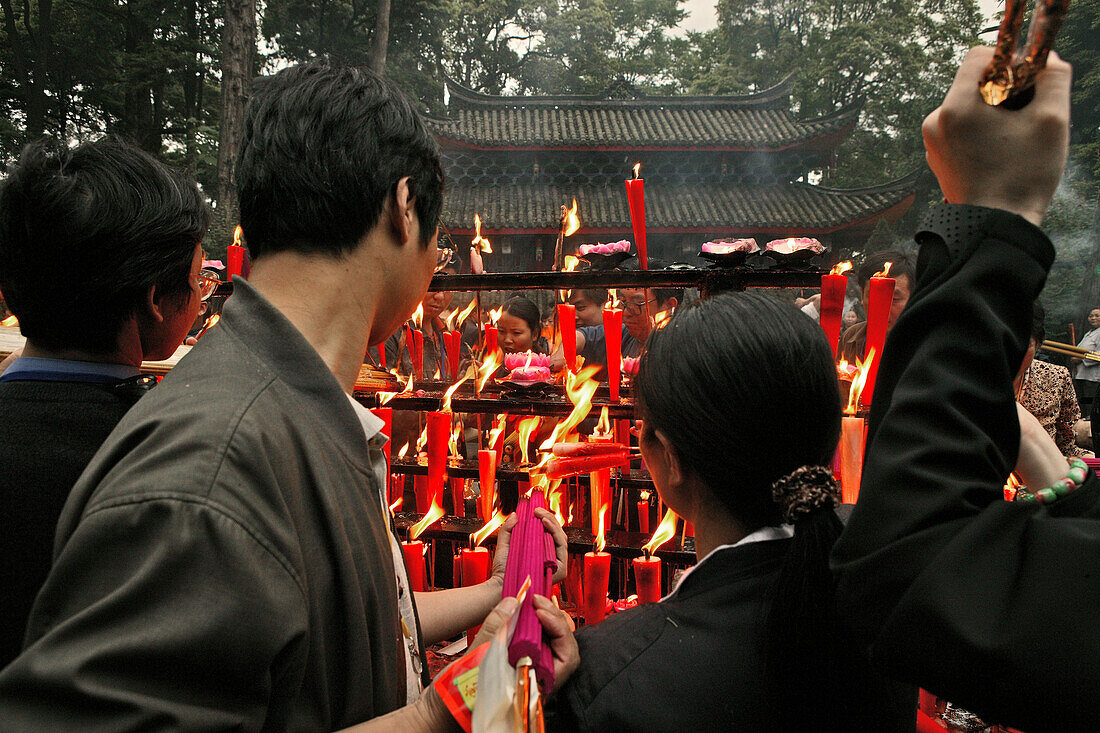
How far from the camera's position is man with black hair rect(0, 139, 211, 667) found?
131 cm

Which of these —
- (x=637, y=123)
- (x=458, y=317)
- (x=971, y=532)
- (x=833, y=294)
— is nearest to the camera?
(x=971, y=532)

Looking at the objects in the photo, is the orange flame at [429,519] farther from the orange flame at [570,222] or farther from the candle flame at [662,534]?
the orange flame at [570,222]

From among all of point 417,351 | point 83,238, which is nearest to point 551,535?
point 83,238

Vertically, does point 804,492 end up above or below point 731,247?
below

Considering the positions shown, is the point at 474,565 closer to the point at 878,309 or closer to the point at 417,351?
the point at 417,351

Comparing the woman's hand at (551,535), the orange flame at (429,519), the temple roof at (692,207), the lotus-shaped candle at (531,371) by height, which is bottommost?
the orange flame at (429,519)

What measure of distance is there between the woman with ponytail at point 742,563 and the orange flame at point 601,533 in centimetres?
128

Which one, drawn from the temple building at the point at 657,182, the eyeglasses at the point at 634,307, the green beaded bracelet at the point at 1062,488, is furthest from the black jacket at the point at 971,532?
the temple building at the point at 657,182

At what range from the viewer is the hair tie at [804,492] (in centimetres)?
105

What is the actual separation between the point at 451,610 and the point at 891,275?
322cm

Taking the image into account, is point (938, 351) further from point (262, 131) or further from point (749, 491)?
point (262, 131)

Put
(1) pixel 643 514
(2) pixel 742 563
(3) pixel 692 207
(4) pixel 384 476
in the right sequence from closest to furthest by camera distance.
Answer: (2) pixel 742 563 → (4) pixel 384 476 → (1) pixel 643 514 → (3) pixel 692 207

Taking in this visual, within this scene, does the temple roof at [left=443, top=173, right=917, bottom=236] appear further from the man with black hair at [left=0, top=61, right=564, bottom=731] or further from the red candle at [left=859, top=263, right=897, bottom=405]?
the man with black hair at [left=0, top=61, right=564, bottom=731]

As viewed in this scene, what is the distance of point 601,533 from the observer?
2514mm
